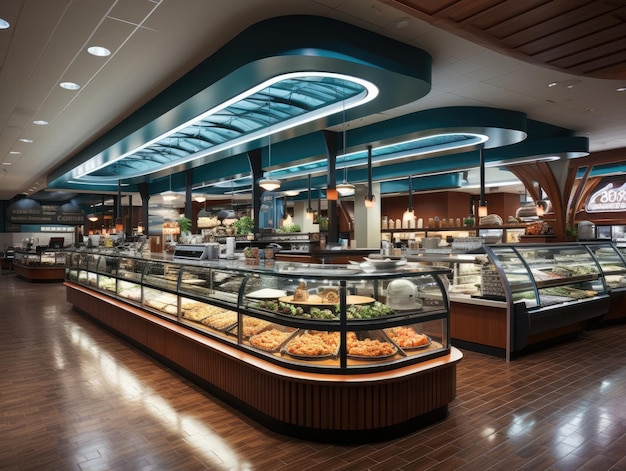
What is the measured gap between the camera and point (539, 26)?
268cm

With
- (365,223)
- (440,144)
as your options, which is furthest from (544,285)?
(365,223)

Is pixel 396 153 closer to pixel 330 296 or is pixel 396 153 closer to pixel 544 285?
pixel 544 285

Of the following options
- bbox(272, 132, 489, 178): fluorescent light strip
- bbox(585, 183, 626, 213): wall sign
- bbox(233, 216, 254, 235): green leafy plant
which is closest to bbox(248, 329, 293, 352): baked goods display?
bbox(272, 132, 489, 178): fluorescent light strip

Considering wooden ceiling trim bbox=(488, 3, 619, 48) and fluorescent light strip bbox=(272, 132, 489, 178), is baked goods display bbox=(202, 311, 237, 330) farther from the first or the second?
fluorescent light strip bbox=(272, 132, 489, 178)

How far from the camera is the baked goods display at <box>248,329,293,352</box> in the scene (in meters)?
3.54

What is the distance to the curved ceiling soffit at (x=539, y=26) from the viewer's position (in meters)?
2.47

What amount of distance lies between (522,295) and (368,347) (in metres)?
3.18

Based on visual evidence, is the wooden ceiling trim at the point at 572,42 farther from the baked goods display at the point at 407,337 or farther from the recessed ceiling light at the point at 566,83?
the recessed ceiling light at the point at 566,83

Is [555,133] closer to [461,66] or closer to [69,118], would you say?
[461,66]

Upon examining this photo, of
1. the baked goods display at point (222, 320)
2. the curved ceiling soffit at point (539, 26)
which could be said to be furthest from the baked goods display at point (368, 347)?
the curved ceiling soffit at point (539, 26)

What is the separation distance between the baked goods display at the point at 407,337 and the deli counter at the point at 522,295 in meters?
2.04

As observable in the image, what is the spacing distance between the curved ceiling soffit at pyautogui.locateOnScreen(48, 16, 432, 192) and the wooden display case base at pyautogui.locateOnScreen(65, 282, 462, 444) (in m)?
3.00

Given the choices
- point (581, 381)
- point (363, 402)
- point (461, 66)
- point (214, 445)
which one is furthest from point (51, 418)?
point (461, 66)

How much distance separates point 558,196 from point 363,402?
32.9 ft
